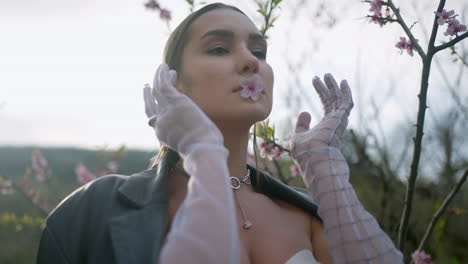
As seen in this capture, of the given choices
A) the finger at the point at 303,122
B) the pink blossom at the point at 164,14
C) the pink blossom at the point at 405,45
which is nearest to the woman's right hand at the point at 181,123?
the finger at the point at 303,122

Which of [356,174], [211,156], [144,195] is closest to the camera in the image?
[211,156]

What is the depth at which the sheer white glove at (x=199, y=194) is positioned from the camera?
46.9 inches

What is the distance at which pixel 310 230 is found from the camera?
1.89m

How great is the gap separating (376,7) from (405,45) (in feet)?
0.76

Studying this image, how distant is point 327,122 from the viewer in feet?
6.22

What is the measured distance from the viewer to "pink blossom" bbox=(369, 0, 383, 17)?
1920 millimetres

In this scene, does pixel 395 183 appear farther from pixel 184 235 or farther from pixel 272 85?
pixel 184 235

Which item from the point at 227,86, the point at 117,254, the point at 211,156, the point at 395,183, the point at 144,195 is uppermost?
the point at 227,86

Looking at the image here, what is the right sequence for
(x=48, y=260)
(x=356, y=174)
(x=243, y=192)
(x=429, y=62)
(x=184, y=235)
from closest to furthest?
(x=184, y=235), (x=48, y=260), (x=429, y=62), (x=243, y=192), (x=356, y=174)

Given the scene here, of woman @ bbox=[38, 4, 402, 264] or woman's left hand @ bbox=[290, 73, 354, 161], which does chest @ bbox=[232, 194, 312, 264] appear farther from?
woman's left hand @ bbox=[290, 73, 354, 161]

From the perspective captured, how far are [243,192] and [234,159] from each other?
14 cm

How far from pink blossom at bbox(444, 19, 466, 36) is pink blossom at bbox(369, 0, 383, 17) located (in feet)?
0.94

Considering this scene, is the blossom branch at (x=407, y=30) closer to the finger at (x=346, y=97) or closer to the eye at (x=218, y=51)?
the finger at (x=346, y=97)

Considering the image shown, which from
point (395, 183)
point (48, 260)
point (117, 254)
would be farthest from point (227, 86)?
point (395, 183)
